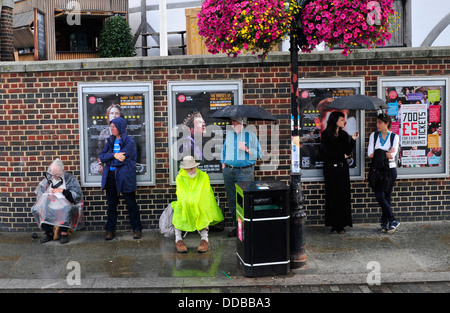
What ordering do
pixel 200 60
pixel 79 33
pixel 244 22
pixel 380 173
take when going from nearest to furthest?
pixel 244 22 → pixel 380 173 → pixel 200 60 → pixel 79 33

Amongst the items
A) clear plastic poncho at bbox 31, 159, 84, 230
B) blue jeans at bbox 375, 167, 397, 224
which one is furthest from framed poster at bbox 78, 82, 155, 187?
blue jeans at bbox 375, 167, 397, 224

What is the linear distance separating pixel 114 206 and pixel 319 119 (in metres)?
3.41

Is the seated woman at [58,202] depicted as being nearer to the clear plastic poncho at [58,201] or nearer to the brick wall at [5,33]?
the clear plastic poncho at [58,201]

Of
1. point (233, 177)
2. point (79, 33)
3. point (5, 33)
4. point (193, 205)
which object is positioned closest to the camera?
point (193, 205)

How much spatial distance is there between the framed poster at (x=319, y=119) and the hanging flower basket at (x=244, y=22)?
1990mm

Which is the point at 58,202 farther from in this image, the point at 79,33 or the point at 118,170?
the point at 79,33

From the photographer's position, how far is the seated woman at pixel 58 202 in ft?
25.2

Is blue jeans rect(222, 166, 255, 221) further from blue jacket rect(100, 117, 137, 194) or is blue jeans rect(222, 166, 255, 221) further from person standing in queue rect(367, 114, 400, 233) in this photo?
person standing in queue rect(367, 114, 400, 233)

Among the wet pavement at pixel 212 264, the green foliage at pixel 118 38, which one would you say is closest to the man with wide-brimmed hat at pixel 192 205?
the wet pavement at pixel 212 264

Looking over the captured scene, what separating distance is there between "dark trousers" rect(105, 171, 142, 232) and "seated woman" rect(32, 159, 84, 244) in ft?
1.49

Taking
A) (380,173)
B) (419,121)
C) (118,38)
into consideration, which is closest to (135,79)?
(380,173)

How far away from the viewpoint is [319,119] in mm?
8375
